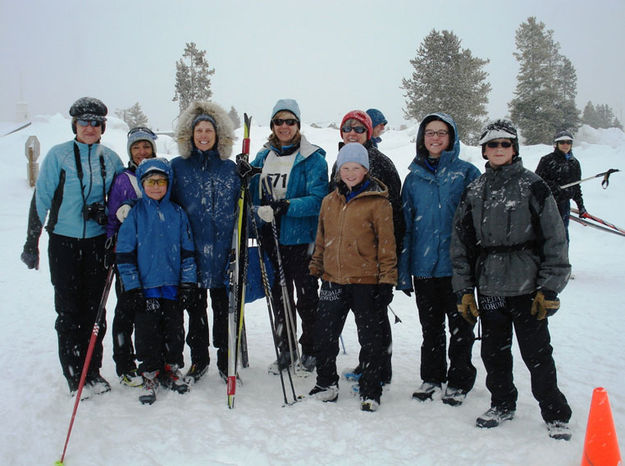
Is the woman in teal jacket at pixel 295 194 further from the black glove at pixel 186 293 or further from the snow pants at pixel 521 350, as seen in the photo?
the snow pants at pixel 521 350

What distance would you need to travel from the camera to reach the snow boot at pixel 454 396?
11.8ft

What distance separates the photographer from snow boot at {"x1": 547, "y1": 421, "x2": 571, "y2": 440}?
9.81ft

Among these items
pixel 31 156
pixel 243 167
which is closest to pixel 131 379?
pixel 243 167

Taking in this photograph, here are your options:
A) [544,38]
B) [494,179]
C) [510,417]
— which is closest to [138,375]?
[510,417]

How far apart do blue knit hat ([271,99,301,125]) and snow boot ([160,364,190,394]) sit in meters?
2.58

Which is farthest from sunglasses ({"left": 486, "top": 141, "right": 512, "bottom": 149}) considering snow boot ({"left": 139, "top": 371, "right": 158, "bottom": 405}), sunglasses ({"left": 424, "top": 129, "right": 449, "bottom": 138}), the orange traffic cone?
snow boot ({"left": 139, "top": 371, "right": 158, "bottom": 405})

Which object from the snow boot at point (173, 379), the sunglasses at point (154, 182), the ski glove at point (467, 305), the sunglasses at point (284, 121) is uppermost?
the sunglasses at point (284, 121)

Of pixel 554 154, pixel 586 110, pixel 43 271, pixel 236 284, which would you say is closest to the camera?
pixel 236 284

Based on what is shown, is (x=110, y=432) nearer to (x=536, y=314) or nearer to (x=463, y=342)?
(x=463, y=342)

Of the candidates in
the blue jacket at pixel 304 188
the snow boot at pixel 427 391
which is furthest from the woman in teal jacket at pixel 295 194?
the snow boot at pixel 427 391

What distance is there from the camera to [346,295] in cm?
370

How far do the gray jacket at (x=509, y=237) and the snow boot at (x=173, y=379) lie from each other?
2489 millimetres

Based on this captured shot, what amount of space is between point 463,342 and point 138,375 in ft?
9.62

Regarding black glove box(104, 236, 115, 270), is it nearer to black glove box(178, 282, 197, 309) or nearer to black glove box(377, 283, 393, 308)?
black glove box(178, 282, 197, 309)
